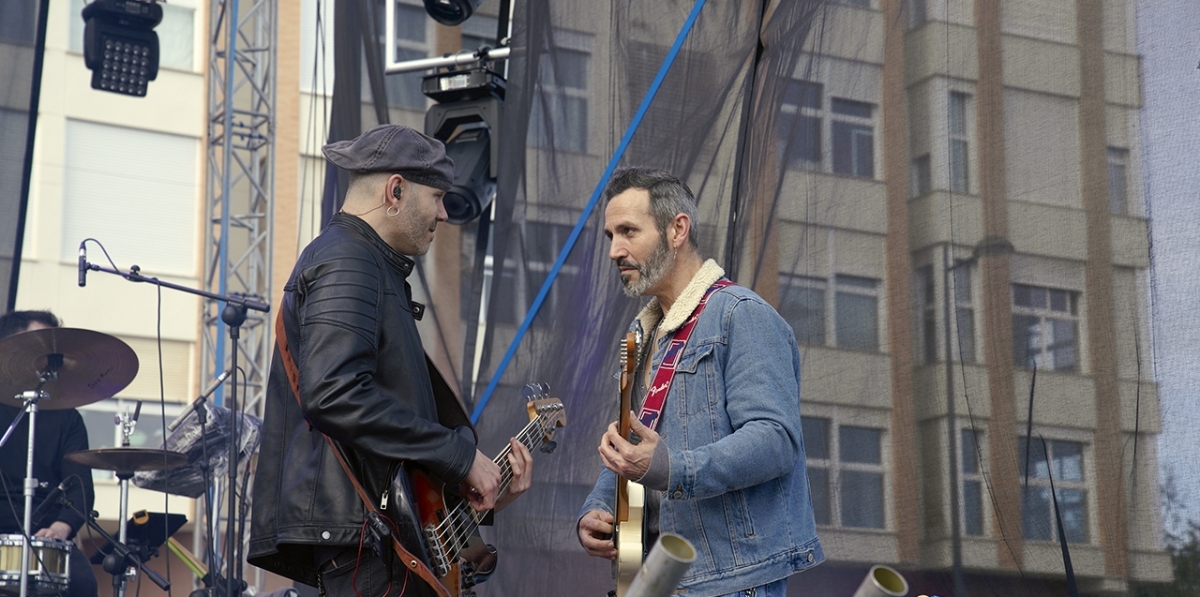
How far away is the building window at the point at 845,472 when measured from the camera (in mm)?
3309

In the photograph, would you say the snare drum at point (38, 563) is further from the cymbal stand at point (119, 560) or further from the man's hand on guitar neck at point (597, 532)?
the man's hand on guitar neck at point (597, 532)

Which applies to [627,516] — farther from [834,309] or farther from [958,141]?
[958,141]

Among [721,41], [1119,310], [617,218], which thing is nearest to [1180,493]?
[1119,310]

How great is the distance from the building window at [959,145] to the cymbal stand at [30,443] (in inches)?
165

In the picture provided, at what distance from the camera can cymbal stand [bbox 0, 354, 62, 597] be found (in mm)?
5422

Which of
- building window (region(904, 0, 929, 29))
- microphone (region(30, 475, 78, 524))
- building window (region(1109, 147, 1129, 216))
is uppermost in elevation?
building window (region(904, 0, 929, 29))

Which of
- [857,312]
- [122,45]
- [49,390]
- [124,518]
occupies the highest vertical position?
A: [122,45]

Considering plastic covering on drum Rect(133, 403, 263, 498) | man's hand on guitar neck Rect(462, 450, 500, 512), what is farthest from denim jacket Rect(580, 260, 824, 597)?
plastic covering on drum Rect(133, 403, 263, 498)

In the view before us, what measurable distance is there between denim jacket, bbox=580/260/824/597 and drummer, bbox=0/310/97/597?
4115 mm

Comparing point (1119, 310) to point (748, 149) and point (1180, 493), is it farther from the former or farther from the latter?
point (748, 149)

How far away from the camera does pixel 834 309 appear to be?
3510 millimetres

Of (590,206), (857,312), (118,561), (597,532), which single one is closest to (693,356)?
(597,532)

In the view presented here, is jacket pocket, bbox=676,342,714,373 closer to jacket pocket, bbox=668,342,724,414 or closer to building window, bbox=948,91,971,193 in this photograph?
jacket pocket, bbox=668,342,724,414

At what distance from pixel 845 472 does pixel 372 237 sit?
1387mm
